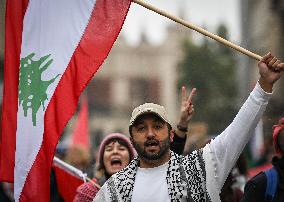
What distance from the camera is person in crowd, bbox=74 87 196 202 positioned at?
5.89 metres

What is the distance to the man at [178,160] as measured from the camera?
447 centimetres

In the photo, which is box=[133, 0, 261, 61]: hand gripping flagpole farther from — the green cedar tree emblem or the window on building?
the window on building

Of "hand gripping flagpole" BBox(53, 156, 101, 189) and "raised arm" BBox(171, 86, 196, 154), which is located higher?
"raised arm" BBox(171, 86, 196, 154)

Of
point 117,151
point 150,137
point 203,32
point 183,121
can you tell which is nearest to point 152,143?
point 150,137

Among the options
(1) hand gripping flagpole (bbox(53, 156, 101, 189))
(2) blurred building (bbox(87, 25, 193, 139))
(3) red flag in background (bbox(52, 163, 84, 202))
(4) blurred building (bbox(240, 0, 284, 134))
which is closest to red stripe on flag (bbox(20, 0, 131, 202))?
(1) hand gripping flagpole (bbox(53, 156, 101, 189))

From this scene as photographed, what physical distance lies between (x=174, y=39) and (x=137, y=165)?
8970cm

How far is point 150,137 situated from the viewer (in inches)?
185

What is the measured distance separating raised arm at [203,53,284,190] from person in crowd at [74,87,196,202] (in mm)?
1302

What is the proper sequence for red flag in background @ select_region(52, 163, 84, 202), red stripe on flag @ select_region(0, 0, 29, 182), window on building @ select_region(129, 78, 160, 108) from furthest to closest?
window on building @ select_region(129, 78, 160, 108)
red flag in background @ select_region(52, 163, 84, 202)
red stripe on flag @ select_region(0, 0, 29, 182)

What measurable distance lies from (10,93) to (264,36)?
87.1 feet

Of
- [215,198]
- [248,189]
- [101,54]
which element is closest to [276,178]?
[248,189]

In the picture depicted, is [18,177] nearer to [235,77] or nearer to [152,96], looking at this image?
[235,77]

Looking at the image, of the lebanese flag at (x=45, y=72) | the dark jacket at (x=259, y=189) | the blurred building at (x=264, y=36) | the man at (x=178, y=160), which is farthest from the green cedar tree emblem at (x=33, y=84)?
the blurred building at (x=264, y=36)

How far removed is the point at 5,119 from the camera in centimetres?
555
